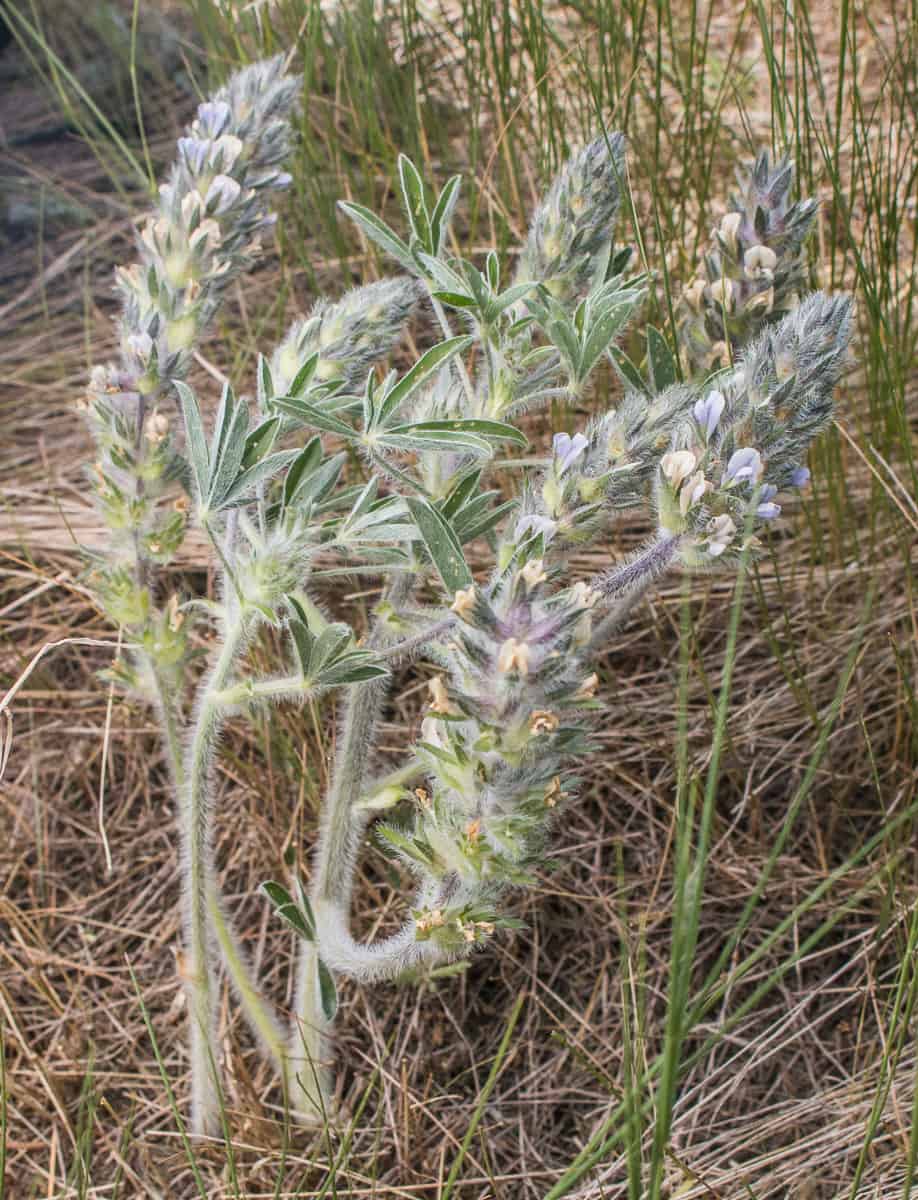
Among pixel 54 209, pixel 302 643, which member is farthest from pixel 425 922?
pixel 54 209

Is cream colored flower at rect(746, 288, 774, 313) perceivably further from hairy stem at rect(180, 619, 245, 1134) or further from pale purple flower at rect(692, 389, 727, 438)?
hairy stem at rect(180, 619, 245, 1134)

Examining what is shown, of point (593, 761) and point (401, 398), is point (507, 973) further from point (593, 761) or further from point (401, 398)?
point (401, 398)

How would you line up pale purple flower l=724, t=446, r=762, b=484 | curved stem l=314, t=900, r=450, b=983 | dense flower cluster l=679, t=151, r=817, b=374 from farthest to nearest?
dense flower cluster l=679, t=151, r=817, b=374 < curved stem l=314, t=900, r=450, b=983 < pale purple flower l=724, t=446, r=762, b=484

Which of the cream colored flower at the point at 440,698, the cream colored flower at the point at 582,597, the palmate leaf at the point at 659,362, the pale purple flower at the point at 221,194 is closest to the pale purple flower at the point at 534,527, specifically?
the cream colored flower at the point at 582,597

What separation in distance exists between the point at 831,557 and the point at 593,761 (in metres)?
0.72

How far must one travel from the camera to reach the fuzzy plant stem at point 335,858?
1.76 meters

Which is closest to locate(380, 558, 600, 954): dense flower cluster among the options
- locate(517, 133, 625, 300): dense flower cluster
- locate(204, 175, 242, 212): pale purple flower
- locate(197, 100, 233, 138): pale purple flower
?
locate(517, 133, 625, 300): dense flower cluster

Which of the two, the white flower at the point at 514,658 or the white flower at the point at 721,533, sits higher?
the white flower at the point at 514,658

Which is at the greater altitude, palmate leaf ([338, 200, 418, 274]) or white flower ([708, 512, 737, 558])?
palmate leaf ([338, 200, 418, 274])

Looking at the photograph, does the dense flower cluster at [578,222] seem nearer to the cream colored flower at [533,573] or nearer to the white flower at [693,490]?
the white flower at [693,490]

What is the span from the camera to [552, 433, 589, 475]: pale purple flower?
4.90ft

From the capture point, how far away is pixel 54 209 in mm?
3682

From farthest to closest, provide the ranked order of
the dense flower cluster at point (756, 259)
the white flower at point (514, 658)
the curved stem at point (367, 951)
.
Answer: the dense flower cluster at point (756, 259) → the curved stem at point (367, 951) → the white flower at point (514, 658)

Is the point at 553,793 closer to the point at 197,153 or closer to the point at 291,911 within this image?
the point at 291,911
